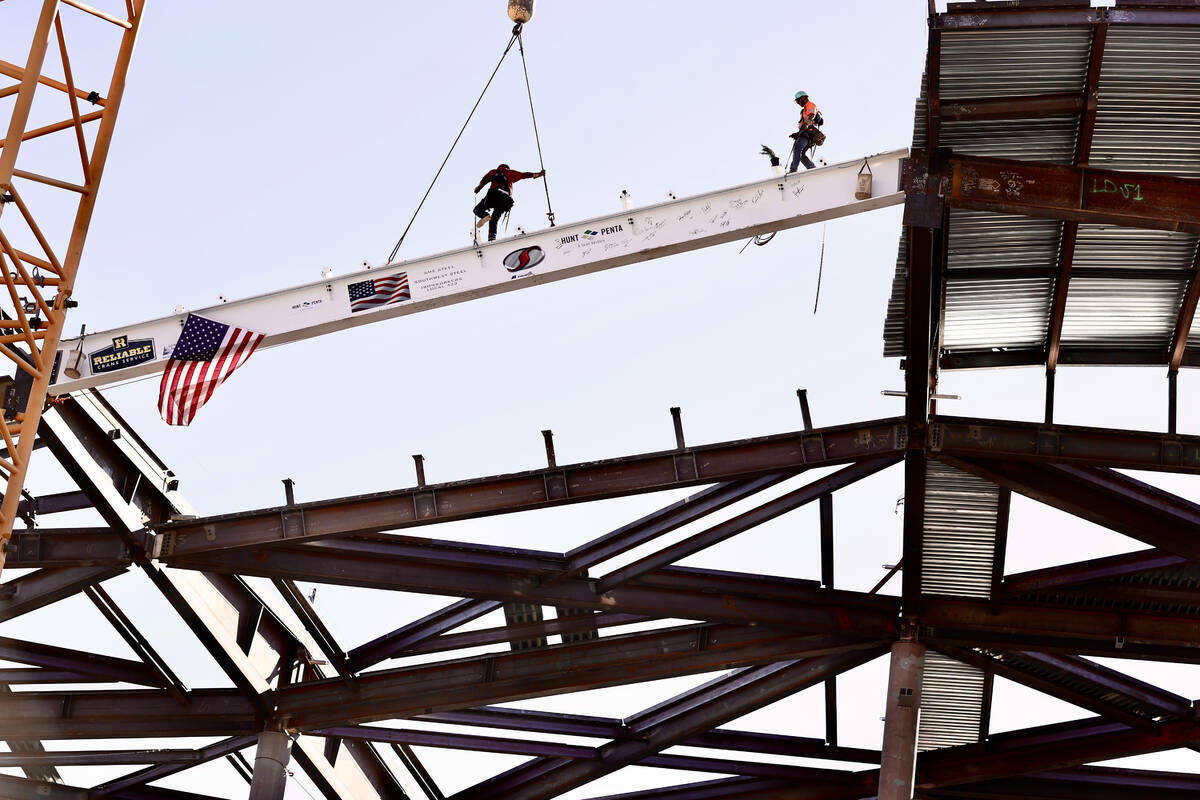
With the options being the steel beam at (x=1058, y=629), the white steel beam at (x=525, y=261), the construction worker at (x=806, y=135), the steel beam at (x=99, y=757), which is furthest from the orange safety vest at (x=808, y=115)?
the steel beam at (x=99, y=757)

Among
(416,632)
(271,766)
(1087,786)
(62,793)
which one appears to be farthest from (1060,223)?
(62,793)

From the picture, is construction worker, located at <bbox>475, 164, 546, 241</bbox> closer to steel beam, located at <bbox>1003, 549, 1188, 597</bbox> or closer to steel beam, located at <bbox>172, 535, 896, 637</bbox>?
steel beam, located at <bbox>172, 535, 896, 637</bbox>

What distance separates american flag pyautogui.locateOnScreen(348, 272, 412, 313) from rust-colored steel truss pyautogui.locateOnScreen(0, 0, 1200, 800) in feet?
10.6

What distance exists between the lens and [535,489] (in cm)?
2175

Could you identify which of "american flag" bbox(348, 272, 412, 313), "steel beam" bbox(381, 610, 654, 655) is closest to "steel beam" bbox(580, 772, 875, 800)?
"steel beam" bbox(381, 610, 654, 655)

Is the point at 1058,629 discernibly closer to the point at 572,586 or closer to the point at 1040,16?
the point at 572,586

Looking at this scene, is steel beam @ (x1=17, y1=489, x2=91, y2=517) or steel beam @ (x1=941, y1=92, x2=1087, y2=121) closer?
steel beam @ (x1=941, y1=92, x2=1087, y2=121)

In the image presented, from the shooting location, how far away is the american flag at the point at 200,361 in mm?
20547

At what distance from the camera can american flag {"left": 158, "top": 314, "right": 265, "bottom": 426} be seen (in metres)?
20.5

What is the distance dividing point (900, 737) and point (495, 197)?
10466 mm

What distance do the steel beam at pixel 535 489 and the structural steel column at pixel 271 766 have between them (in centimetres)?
451

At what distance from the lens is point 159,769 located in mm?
26812

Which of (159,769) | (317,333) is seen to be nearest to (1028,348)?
(317,333)

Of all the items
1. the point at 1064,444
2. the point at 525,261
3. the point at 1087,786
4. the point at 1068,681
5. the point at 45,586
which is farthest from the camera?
the point at 1087,786
